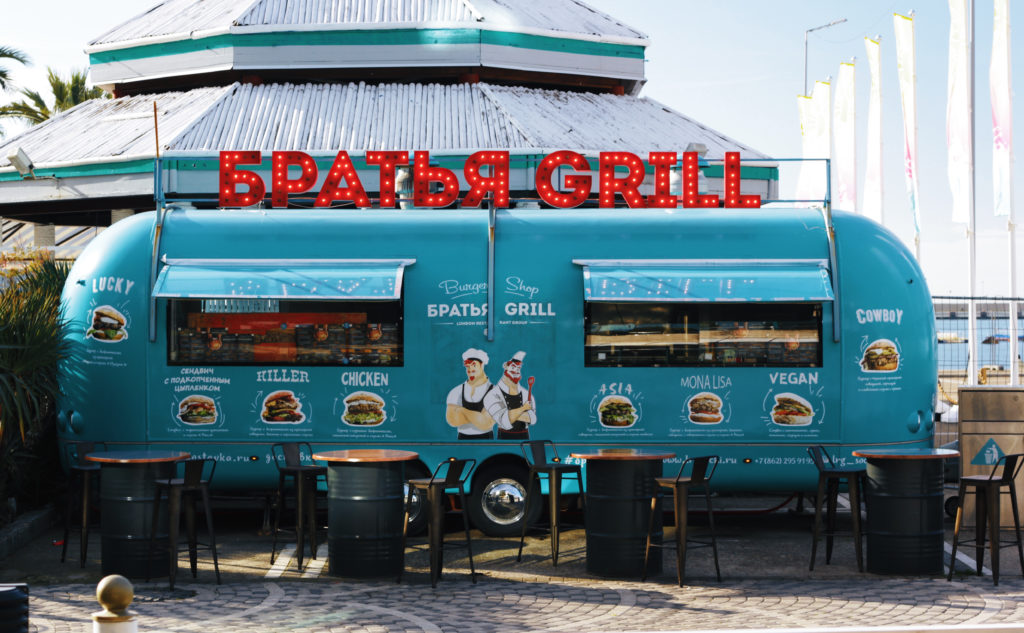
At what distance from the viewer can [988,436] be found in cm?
1154

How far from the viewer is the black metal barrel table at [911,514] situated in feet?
31.6

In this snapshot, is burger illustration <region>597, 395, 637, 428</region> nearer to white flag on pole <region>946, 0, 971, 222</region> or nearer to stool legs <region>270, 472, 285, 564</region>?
stool legs <region>270, 472, 285, 564</region>

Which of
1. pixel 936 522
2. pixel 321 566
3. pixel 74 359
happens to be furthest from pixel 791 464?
pixel 74 359

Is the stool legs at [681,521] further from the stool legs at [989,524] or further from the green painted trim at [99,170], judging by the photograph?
the green painted trim at [99,170]

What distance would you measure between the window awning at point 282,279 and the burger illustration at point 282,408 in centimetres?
109

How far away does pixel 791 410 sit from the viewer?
452 inches

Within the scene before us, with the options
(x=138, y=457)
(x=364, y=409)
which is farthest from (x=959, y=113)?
(x=138, y=457)

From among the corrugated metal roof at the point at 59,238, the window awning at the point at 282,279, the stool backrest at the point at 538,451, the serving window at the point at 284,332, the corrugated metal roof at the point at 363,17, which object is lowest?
the stool backrest at the point at 538,451

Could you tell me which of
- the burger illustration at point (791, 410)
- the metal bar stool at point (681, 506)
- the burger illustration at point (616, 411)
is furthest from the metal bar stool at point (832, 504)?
the burger illustration at point (616, 411)

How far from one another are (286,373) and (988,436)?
7611 millimetres

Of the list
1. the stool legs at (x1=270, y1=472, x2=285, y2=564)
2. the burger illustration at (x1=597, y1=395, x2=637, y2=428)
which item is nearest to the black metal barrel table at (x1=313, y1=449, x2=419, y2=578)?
the stool legs at (x1=270, y1=472, x2=285, y2=564)

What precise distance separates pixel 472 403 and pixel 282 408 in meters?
2.07

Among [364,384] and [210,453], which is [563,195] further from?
[210,453]

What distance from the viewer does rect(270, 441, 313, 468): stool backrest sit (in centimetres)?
1055
